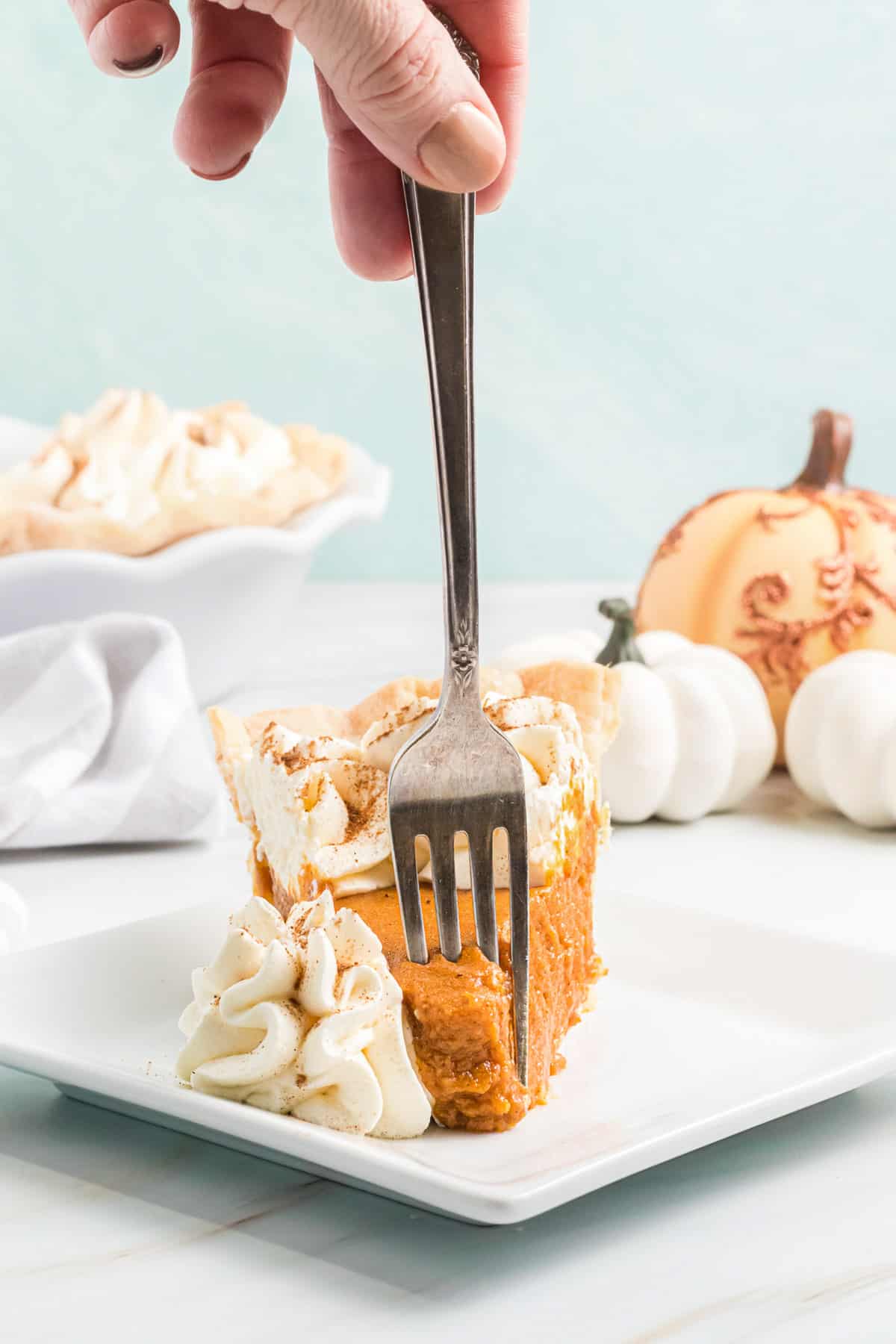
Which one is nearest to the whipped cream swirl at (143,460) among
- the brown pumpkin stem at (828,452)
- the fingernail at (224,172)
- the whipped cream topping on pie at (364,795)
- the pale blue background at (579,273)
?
the fingernail at (224,172)

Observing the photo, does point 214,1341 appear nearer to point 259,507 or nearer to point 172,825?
point 172,825

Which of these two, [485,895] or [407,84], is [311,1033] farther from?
[407,84]

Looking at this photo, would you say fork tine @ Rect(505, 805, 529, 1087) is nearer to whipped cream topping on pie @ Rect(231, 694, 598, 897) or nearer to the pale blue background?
whipped cream topping on pie @ Rect(231, 694, 598, 897)

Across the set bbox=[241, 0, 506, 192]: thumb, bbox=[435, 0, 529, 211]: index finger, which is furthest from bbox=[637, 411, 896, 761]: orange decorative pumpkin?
bbox=[241, 0, 506, 192]: thumb

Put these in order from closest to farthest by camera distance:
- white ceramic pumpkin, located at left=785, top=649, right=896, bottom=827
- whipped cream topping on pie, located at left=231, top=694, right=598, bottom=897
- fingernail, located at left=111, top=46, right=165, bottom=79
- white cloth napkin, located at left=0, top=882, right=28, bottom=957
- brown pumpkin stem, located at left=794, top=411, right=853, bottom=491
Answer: whipped cream topping on pie, located at left=231, top=694, right=598, bottom=897
fingernail, located at left=111, top=46, right=165, bottom=79
white cloth napkin, located at left=0, top=882, right=28, bottom=957
white ceramic pumpkin, located at left=785, top=649, right=896, bottom=827
brown pumpkin stem, located at left=794, top=411, right=853, bottom=491

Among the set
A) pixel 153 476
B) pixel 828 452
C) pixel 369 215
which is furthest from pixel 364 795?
pixel 828 452

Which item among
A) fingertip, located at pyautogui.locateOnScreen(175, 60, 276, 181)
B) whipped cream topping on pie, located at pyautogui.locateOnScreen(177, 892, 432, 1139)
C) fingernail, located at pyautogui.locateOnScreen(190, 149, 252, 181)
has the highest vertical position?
fingertip, located at pyautogui.locateOnScreen(175, 60, 276, 181)
